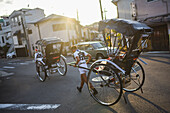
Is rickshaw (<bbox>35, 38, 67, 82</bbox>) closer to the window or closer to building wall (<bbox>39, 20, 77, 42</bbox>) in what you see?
building wall (<bbox>39, 20, 77, 42</bbox>)

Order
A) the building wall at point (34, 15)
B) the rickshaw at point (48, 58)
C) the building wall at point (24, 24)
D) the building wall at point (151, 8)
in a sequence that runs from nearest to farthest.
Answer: the rickshaw at point (48, 58) < the building wall at point (151, 8) < the building wall at point (24, 24) < the building wall at point (34, 15)

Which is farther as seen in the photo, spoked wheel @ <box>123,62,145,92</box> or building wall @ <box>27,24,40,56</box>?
building wall @ <box>27,24,40,56</box>

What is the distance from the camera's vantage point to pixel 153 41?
16.7 m

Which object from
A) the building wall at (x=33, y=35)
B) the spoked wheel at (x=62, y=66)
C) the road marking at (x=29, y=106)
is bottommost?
the road marking at (x=29, y=106)

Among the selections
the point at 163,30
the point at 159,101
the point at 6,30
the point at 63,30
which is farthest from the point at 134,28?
the point at 6,30

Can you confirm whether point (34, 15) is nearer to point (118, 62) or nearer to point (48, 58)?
point (48, 58)

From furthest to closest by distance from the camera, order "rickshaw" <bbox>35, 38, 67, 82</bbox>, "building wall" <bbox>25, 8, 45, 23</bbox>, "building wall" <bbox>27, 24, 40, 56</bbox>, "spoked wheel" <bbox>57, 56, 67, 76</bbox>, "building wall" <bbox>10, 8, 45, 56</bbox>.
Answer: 1. "building wall" <bbox>25, 8, 45, 23</bbox>
2. "building wall" <bbox>10, 8, 45, 56</bbox>
3. "building wall" <bbox>27, 24, 40, 56</bbox>
4. "spoked wheel" <bbox>57, 56, 67, 76</bbox>
5. "rickshaw" <bbox>35, 38, 67, 82</bbox>

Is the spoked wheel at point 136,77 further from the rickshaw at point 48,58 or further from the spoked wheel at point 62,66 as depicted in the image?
the rickshaw at point 48,58

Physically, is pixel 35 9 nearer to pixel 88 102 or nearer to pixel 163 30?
pixel 163 30

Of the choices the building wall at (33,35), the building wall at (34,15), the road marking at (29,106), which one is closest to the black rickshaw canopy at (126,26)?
the road marking at (29,106)

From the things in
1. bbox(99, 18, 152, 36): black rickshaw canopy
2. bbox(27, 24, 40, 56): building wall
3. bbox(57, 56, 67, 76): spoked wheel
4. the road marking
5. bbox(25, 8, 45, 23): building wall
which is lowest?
the road marking

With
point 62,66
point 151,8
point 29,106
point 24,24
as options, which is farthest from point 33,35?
point 29,106

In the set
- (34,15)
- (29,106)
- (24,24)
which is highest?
(34,15)

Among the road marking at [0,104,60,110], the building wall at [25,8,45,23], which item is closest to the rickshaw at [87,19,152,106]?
the road marking at [0,104,60,110]
